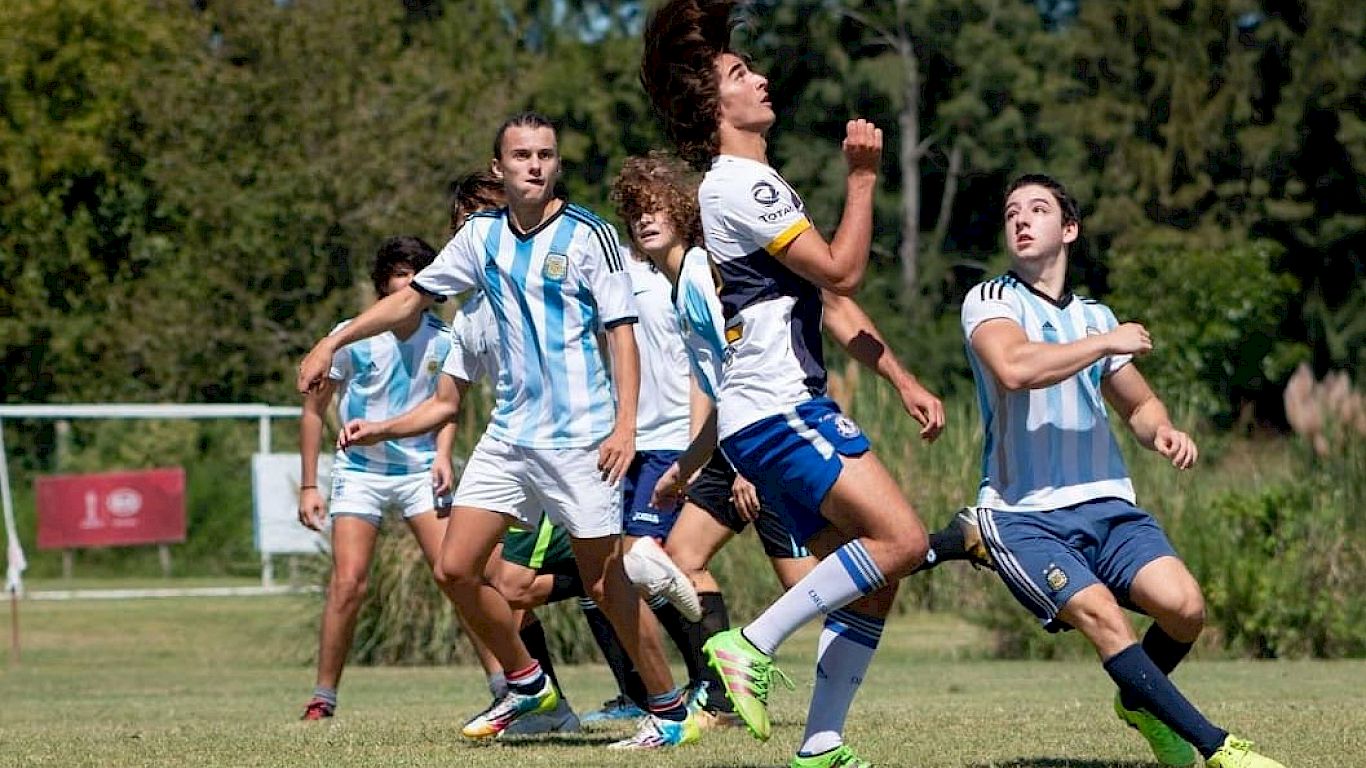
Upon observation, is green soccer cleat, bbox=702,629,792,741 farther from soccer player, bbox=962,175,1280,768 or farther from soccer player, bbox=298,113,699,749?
soccer player, bbox=298,113,699,749

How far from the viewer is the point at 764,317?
6.52 metres

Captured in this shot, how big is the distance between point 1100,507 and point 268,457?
17.0 meters

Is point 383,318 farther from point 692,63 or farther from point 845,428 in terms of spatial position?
point 845,428

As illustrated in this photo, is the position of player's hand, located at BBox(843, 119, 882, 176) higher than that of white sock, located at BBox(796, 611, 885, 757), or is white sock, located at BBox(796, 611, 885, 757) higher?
player's hand, located at BBox(843, 119, 882, 176)

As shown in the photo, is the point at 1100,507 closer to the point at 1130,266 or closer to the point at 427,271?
the point at 427,271

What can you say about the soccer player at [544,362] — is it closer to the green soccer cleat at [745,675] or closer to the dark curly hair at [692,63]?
the dark curly hair at [692,63]

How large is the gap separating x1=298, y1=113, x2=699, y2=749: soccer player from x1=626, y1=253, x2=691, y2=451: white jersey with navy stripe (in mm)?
1321

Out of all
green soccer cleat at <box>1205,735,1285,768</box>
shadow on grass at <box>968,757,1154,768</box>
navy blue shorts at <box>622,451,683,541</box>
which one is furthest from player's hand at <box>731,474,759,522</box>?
green soccer cleat at <box>1205,735,1285,768</box>

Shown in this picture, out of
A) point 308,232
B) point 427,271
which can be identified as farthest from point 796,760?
point 308,232

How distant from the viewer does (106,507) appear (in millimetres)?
25141

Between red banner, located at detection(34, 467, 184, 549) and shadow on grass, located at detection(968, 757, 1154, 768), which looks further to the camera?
red banner, located at detection(34, 467, 184, 549)

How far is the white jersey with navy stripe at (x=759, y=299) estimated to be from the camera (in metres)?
6.45

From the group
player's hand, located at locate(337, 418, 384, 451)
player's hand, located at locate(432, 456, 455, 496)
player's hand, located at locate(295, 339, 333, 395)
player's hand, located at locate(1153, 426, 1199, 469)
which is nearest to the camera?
player's hand, located at locate(1153, 426, 1199, 469)

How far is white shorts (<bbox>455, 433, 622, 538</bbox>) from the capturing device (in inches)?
314
